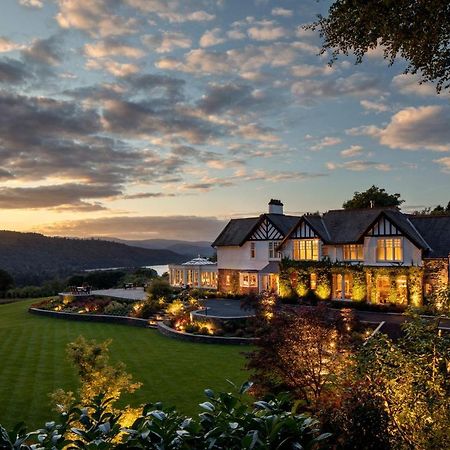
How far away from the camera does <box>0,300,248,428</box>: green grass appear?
1617 centimetres

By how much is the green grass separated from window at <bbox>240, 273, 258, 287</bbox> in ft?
46.8

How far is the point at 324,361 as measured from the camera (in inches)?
519

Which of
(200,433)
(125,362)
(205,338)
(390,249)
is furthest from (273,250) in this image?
(200,433)

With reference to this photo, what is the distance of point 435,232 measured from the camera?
111 feet

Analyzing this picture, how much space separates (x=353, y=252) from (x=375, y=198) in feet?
100

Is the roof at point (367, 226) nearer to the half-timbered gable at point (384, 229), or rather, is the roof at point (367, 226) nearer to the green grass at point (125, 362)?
the half-timbered gable at point (384, 229)

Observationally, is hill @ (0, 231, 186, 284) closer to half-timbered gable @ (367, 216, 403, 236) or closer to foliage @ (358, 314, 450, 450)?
half-timbered gable @ (367, 216, 403, 236)

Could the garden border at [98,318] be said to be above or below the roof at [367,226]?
below

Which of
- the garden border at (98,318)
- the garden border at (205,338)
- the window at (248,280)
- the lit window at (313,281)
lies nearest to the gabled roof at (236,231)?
the window at (248,280)

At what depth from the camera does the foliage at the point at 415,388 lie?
7641 millimetres

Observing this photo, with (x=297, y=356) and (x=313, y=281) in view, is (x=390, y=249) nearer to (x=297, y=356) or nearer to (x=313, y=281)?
(x=313, y=281)

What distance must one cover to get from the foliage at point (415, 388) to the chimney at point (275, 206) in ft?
114

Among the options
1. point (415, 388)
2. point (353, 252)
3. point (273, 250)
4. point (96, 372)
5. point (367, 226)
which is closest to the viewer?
point (415, 388)

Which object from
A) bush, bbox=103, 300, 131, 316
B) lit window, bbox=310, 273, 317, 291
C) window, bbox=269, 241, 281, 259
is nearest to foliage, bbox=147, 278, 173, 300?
bush, bbox=103, 300, 131, 316
